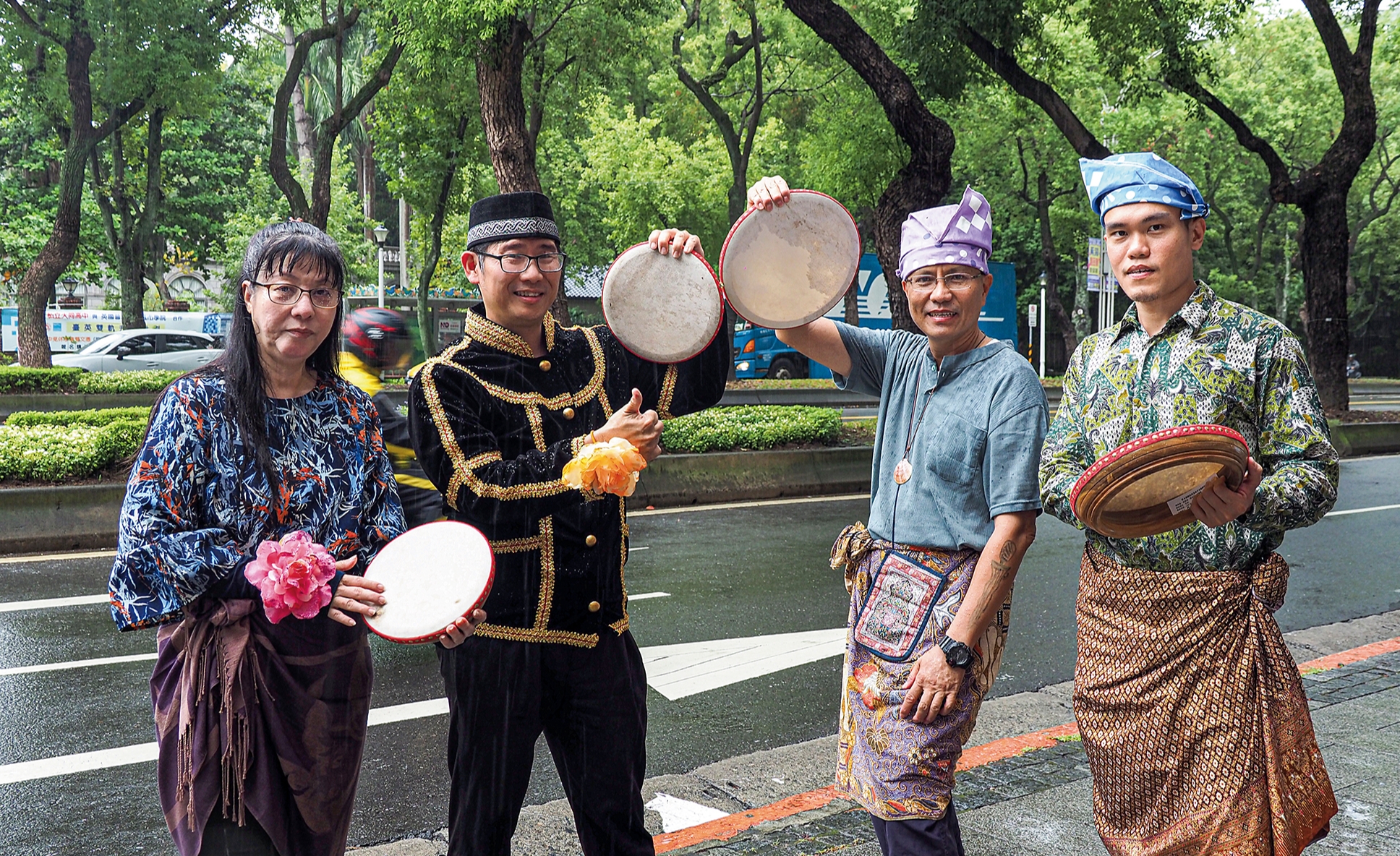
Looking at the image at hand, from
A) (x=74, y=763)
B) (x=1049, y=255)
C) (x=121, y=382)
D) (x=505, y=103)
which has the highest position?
(x=505, y=103)

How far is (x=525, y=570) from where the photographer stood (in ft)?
8.62

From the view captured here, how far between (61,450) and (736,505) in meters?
6.54

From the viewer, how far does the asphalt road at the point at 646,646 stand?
165 inches

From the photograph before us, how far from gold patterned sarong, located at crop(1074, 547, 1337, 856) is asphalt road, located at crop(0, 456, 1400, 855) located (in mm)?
2452

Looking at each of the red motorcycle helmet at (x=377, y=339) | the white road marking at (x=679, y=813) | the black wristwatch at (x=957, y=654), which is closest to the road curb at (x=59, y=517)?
the red motorcycle helmet at (x=377, y=339)

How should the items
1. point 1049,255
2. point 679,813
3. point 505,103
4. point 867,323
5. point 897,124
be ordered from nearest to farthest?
point 679,813
point 505,103
point 897,124
point 867,323
point 1049,255

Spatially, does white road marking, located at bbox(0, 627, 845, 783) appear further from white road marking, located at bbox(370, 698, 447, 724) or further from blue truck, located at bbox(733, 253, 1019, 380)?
blue truck, located at bbox(733, 253, 1019, 380)

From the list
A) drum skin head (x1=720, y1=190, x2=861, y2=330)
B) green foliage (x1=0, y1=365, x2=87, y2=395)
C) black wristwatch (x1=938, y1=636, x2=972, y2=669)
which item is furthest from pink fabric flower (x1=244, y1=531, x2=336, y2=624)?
green foliage (x1=0, y1=365, x2=87, y2=395)

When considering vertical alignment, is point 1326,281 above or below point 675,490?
above

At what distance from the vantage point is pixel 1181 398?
8.13 feet

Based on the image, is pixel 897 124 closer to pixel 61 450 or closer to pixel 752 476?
pixel 752 476

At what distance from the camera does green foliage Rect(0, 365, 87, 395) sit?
61.8ft

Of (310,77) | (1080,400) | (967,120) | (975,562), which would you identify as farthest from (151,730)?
(310,77)

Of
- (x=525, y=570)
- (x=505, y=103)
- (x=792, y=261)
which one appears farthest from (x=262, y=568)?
(x=505, y=103)
